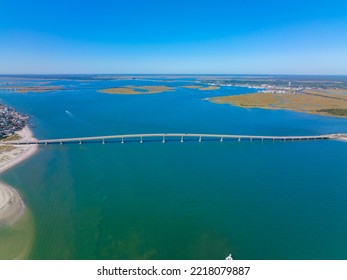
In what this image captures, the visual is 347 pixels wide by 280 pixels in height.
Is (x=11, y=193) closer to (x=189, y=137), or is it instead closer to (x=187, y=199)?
(x=187, y=199)

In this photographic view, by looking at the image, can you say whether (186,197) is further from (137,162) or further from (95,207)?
(137,162)

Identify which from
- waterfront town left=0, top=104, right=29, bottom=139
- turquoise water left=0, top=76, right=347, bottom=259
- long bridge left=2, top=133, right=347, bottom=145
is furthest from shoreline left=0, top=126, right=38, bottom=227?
waterfront town left=0, top=104, right=29, bottom=139

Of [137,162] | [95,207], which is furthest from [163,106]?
[95,207]

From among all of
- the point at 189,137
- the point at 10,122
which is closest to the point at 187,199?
the point at 189,137

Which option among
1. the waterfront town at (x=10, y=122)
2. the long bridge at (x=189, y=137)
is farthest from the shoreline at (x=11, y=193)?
the waterfront town at (x=10, y=122)

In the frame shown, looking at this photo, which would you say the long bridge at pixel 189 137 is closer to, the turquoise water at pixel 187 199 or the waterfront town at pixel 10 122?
the turquoise water at pixel 187 199

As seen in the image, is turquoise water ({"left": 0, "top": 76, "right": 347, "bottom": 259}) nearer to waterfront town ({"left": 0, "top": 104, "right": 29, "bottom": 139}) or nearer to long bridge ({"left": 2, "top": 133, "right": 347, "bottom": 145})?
long bridge ({"left": 2, "top": 133, "right": 347, "bottom": 145})
